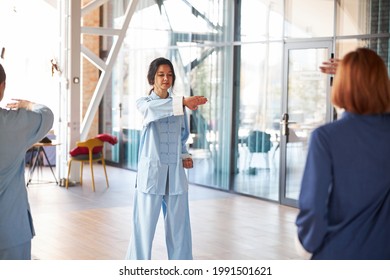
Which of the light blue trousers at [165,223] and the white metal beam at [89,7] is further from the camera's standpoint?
the white metal beam at [89,7]

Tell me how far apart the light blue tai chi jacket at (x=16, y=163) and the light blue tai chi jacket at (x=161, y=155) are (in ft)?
4.39

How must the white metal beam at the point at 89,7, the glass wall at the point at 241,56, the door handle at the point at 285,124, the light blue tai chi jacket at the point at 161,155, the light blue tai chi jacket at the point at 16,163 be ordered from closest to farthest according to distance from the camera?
the light blue tai chi jacket at the point at 16,163, the light blue tai chi jacket at the point at 161,155, the glass wall at the point at 241,56, the door handle at the point at 285,124, the white metal beam at the point at 89,7

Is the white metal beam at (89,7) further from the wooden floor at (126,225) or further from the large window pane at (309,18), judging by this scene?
the large window pane at (309,18)

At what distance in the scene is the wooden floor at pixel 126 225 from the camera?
5375mm

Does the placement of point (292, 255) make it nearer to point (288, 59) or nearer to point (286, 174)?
point (286, 174)

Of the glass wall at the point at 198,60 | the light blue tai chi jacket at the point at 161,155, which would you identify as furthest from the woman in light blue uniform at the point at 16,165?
the glass wall at the point at 198,60

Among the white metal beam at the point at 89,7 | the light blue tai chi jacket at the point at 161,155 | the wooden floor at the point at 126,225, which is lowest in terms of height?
the wooden floor at the point at 126,225

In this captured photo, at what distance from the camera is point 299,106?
759cm

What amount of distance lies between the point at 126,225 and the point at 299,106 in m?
2.52

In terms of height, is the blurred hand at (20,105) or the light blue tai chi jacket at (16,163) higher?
the blurred hand at (20,105)

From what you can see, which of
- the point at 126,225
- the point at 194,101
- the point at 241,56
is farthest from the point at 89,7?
the point at 194,101

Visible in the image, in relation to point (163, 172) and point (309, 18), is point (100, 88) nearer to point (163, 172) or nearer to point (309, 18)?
point (309, 18)

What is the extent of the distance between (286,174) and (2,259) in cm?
535

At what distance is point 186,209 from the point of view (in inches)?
167
